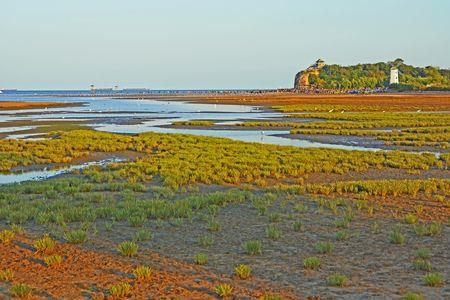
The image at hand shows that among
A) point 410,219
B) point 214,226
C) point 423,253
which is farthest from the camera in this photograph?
point 410,219

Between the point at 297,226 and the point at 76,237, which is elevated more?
the point at 76,237

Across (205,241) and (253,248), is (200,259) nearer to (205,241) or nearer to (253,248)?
(253,248)

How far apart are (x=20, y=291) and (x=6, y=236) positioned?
3.71 m

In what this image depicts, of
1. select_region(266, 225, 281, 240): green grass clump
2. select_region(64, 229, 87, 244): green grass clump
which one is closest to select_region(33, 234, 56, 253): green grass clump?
select_region(64, 229, 87, 244): green grass clump

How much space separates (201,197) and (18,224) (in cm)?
525

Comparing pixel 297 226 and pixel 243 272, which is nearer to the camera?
pixel 243 272

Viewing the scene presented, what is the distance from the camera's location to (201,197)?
16.7 m

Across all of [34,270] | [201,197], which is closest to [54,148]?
[201,197]

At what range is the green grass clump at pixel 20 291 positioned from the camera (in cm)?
866

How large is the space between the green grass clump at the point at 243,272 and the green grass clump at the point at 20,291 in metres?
3.39

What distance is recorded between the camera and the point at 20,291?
8.66 m

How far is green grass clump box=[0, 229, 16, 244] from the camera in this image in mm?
11898

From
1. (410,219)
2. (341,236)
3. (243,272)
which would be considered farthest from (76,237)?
(410,219)

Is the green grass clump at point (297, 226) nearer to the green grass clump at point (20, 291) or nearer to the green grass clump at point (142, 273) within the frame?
the green grass clump at point (142, 273)
